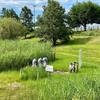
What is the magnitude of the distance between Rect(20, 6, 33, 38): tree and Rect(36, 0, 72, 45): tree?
19.5m

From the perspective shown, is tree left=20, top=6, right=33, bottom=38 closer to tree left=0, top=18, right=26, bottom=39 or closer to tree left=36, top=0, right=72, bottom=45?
tree left=0, top=18, right=26, bottom=39

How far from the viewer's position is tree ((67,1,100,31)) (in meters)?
51.8

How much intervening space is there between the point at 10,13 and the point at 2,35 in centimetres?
2555

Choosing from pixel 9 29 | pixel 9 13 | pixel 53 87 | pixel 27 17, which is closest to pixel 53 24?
pixel 9 29

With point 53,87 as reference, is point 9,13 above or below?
above

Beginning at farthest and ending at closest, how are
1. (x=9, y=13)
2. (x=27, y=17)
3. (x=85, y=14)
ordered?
(x=9, y=13) < (x=27, y=17) < (x=85, y=14)

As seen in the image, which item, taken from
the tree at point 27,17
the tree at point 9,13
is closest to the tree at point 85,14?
the tree at point 27,17

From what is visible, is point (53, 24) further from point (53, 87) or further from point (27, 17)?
point (53, 87)

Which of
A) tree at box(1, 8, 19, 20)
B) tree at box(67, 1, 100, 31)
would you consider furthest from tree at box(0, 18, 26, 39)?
tree at box(1, 8, 19, 20)

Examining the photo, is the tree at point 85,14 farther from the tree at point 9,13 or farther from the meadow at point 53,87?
the meadow at point 53,87

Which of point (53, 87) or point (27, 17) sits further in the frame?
point (27, 17)

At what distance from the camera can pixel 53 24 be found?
40.7m

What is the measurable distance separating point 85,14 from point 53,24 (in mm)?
12460

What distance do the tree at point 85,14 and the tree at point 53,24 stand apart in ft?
33.2
